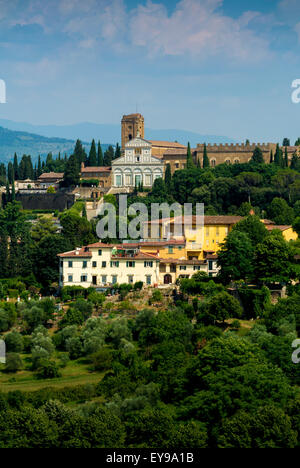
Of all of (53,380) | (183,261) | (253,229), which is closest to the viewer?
(53,380)

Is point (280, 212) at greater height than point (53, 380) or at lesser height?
greater

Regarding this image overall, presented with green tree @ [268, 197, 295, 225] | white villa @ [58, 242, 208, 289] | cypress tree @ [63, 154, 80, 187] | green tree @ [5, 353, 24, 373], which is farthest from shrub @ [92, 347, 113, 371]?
cypress tree @ [63, 154, 80, 187]

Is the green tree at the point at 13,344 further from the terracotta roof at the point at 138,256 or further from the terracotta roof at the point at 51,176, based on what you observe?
the terracotta roof at the point at 51,176

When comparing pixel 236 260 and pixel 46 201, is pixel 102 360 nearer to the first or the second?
pixel 236 260

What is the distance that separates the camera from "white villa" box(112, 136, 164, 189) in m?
81.4

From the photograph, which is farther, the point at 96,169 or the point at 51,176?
the point at 51,176

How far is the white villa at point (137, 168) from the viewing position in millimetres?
81375

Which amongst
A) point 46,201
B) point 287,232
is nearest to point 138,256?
point 287,232

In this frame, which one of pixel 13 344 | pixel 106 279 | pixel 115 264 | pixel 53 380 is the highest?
pixel 115 264

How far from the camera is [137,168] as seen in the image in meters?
81.4

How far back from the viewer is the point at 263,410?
76.4ft

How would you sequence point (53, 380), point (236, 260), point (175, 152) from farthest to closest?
point (175, 152), point (236, 260), point (53, 380)
